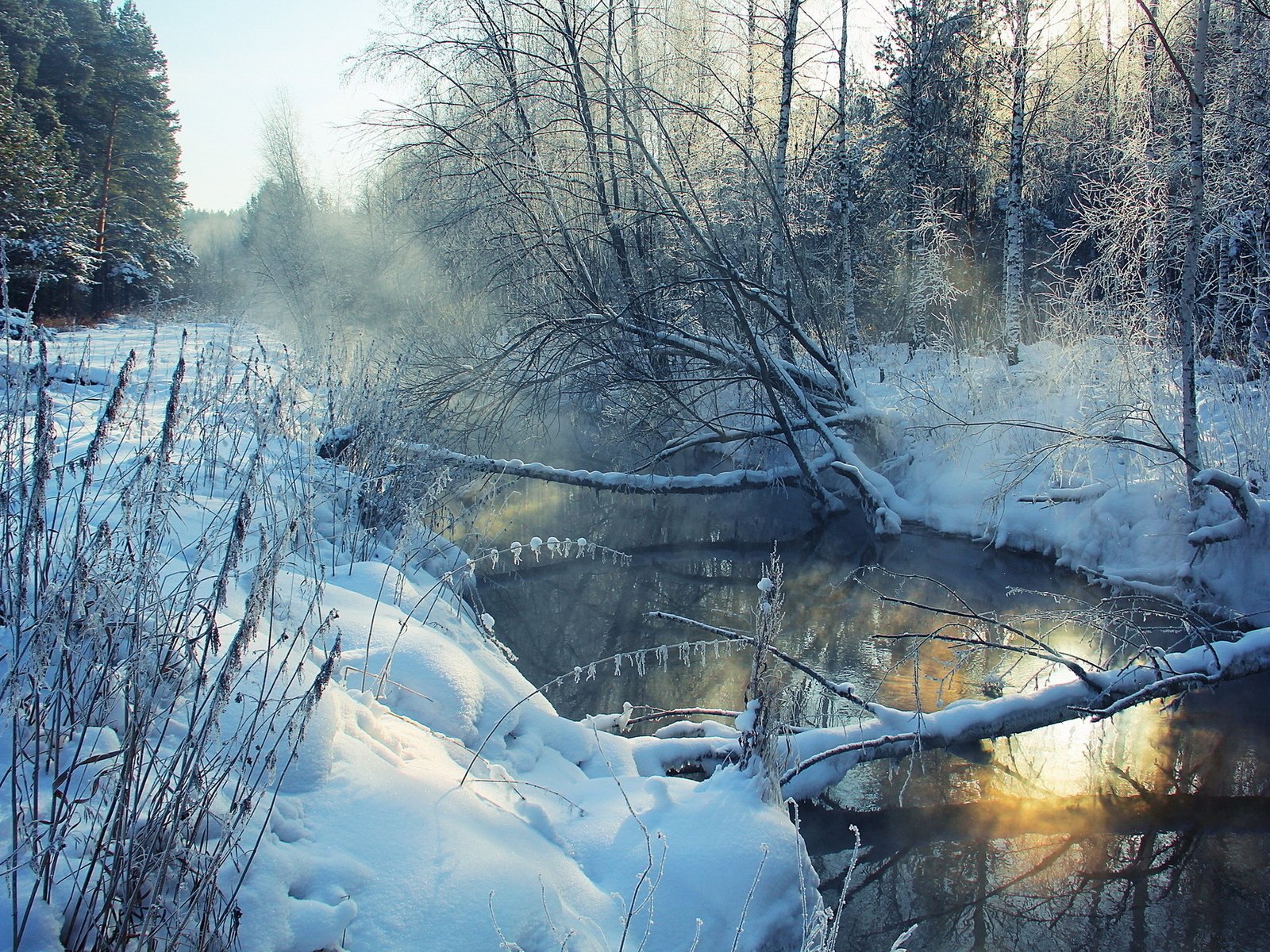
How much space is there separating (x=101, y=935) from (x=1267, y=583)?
7066 millimetres

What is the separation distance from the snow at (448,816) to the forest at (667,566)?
2 centimetres

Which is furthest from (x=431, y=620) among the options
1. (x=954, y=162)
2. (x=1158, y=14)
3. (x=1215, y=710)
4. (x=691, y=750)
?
(x=954, y=162)

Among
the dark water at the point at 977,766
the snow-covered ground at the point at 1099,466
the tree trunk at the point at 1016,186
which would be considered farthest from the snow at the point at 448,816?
the tree trunk at the point at 1016,186

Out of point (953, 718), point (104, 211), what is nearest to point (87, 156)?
point (104, 211)

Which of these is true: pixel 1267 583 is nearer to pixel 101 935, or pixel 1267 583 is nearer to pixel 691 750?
pixel 691 750

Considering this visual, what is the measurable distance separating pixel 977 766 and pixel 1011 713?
428 millimetres

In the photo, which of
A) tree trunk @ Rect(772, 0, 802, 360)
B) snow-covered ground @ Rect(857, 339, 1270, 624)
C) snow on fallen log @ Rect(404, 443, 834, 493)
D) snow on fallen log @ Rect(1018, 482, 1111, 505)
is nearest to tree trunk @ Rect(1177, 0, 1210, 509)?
snow-covered ground @ Rect(857, 339, 1270, 624)

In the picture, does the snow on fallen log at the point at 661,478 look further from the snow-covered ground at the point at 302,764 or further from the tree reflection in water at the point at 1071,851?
the tree reflection in water at the point at 1071,851

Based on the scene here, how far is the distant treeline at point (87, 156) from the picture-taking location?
14930 millimetres

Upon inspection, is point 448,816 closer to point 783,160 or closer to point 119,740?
point 119,740

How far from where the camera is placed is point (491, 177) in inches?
332

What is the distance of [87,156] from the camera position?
2200cm

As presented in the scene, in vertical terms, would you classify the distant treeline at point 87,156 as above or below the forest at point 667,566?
above

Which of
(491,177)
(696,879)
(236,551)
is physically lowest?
(696,879)
